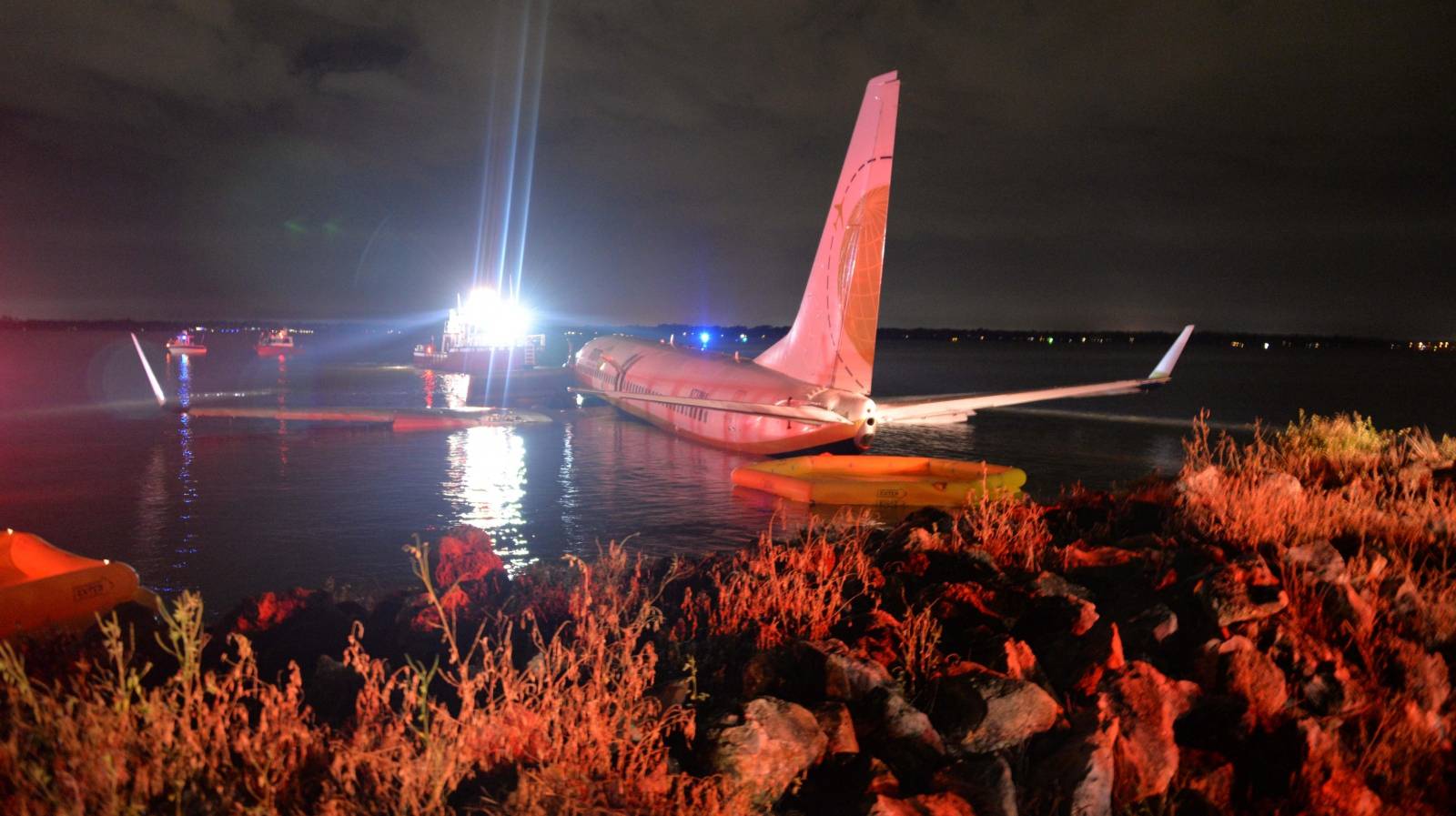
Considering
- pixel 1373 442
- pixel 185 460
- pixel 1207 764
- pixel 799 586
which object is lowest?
pixel 185 460

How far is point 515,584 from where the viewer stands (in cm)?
924

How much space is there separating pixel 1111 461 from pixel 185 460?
30687 millimetres

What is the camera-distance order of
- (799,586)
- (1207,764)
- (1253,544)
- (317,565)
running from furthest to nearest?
(317,565)
(1253,544)
(799,586)
(1207,764)

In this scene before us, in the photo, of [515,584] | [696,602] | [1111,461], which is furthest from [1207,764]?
[1111,461]

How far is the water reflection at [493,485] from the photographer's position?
1675 cm

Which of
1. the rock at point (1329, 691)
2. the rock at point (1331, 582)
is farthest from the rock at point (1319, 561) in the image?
the rock at point (1329, 691)

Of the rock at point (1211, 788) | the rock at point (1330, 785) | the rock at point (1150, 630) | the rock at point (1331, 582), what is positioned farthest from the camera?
the rock at point (1331, 582)

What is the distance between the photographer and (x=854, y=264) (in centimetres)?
2211

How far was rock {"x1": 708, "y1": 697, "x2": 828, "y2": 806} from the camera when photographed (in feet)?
14.2

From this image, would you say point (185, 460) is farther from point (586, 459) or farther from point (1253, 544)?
point (1253, 544)

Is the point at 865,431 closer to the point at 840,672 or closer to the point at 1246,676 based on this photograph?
the point at 1246,676

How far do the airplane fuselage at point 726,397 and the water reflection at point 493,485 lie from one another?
3.71 m

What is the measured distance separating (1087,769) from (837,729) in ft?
4.40

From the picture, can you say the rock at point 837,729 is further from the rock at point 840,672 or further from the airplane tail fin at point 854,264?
the airplane tail fin at point 854,264
